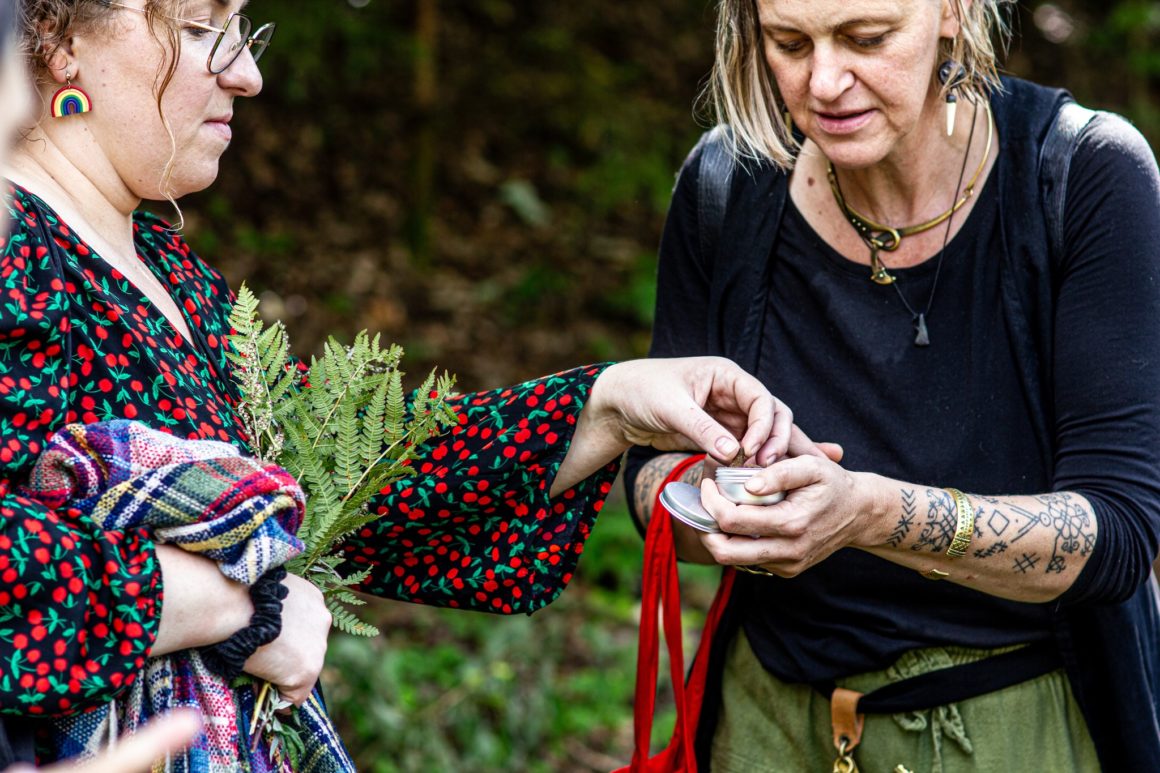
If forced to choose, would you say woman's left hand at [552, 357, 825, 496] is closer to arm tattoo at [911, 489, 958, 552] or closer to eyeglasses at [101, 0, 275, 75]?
arm tattoo at [911, 489, 958, 552]

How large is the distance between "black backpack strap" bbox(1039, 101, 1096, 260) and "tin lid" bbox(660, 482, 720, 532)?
0.79 meters

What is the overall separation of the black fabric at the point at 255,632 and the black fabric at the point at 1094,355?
1108 millimetres

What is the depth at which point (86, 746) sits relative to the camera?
5.39 feet

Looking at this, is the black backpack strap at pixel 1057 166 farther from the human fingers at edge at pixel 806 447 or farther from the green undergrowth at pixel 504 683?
the green undergrowth at pixel 504 683

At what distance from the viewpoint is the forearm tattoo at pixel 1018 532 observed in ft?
6.83

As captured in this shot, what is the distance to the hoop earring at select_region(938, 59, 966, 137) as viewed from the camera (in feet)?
7.52

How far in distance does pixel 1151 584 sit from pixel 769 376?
89 cm

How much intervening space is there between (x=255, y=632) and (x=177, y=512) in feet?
0.69

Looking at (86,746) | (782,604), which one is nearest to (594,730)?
(782,604)

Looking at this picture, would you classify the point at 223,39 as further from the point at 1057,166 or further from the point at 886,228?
the point at 1057,166

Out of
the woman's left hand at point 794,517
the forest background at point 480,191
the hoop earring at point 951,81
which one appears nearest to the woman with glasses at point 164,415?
the woman's left hand at point 794,517

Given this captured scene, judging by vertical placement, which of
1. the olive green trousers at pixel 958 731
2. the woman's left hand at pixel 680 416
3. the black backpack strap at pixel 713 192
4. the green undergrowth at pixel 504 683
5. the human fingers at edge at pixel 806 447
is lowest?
the green undergrowth at pixel 504 683

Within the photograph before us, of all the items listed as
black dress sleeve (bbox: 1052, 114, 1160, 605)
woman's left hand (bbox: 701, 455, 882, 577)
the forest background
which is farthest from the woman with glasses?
the forest background

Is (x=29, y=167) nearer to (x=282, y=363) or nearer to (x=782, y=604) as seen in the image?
(x=282, y=363)
